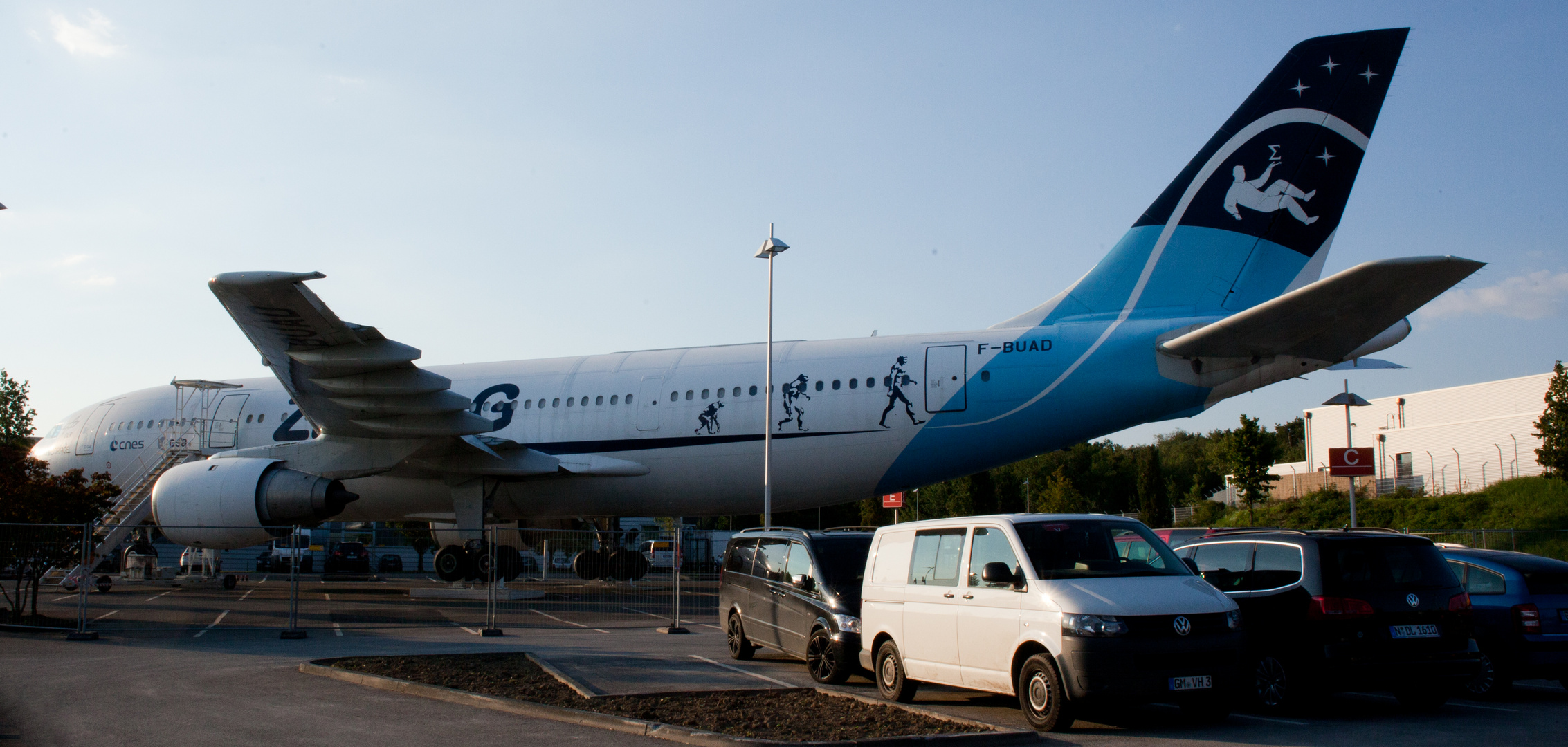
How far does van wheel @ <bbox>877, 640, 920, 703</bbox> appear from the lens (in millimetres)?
8922

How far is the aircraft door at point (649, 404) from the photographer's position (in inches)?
846

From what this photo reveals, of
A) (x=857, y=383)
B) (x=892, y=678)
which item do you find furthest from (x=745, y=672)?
(x=857, y=383)

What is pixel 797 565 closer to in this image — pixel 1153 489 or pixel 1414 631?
pixel 1414 631

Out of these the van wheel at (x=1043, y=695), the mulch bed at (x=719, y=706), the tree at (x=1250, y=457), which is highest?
the tree at (x=1250, y=457)

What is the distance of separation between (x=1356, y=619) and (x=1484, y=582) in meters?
2.65

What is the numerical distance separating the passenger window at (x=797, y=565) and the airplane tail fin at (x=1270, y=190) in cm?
947

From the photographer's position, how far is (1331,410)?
69.3m

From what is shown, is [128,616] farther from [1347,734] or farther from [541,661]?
[1347,734]

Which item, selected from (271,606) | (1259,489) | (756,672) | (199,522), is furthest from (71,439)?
(1259,489)

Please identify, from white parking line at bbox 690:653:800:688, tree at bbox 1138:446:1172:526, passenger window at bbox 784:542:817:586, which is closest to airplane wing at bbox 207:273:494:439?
white parking line at bbox 690:653:800:688

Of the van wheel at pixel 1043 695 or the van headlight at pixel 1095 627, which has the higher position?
the van headlight at pixel 1095 627

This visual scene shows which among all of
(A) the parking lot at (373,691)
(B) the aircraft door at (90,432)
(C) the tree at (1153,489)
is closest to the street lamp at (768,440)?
(A) the parking lot at (373,691)

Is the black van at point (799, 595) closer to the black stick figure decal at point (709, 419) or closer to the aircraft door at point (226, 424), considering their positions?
the black stick figure decal at point (709, 419)

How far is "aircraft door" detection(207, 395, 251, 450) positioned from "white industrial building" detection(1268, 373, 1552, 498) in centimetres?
4763
